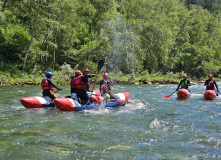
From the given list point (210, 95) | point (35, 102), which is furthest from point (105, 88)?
point (210, 95)

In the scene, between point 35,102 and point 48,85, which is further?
point 48,85

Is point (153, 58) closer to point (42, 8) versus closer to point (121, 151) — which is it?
point (42, 8)

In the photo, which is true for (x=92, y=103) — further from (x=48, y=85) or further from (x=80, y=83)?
(x=48, y=85)

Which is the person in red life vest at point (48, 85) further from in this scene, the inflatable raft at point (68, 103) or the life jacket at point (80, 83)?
the life jacket at point (80, 83)

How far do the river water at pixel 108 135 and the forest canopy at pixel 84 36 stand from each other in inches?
645

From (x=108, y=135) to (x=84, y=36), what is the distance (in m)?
27.2

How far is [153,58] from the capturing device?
3247 centimetres

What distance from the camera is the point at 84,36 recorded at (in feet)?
103

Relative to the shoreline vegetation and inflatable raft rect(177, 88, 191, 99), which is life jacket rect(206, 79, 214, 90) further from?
the shoreline vegetation

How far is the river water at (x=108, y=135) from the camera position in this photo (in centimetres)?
418

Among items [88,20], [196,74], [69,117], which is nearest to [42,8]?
[88,20]

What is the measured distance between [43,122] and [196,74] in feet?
130

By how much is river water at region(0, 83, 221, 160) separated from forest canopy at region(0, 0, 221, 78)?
1638 centimetres

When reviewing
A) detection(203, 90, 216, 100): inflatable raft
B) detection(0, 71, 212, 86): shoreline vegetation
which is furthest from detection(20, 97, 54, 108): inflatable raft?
detection(0, 71, 212, 86): shoreline vegetation
